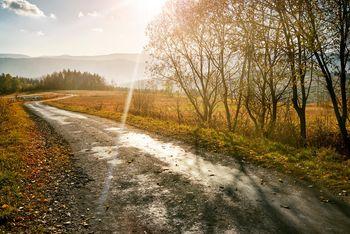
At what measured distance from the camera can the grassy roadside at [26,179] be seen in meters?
7.17

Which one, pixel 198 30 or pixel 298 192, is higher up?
pixel 198 30

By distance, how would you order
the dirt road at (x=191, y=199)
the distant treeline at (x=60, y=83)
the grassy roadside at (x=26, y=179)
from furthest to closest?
the distant treeline at (x=60, y=83) → the grassy roadside at (x=26, y=179) → the dirt road at (x=191, y=199)

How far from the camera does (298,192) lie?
824cm

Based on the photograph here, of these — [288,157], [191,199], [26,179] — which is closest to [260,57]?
[288,157]

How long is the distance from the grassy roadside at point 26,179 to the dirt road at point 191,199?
2.41 feet

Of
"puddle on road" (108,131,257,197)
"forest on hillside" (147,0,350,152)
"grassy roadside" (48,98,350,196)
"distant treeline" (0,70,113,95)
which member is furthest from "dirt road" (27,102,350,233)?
"distant treeline" (0,70,113,95)

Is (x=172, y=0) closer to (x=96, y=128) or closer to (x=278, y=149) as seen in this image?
(x=96, y=128)

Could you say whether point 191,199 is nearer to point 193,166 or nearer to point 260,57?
point 193,166

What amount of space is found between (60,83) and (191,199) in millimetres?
178338

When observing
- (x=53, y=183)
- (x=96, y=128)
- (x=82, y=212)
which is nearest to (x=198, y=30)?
(x=96, y=128)

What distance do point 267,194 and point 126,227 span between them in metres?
3.62

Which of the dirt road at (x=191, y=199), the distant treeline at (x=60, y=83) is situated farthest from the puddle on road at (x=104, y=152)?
the distant treeline at (x=60, y=83)

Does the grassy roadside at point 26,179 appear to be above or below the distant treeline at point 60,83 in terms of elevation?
below

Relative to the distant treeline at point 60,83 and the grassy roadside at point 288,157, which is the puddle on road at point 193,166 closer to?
the grassy roadside at point 288,157
